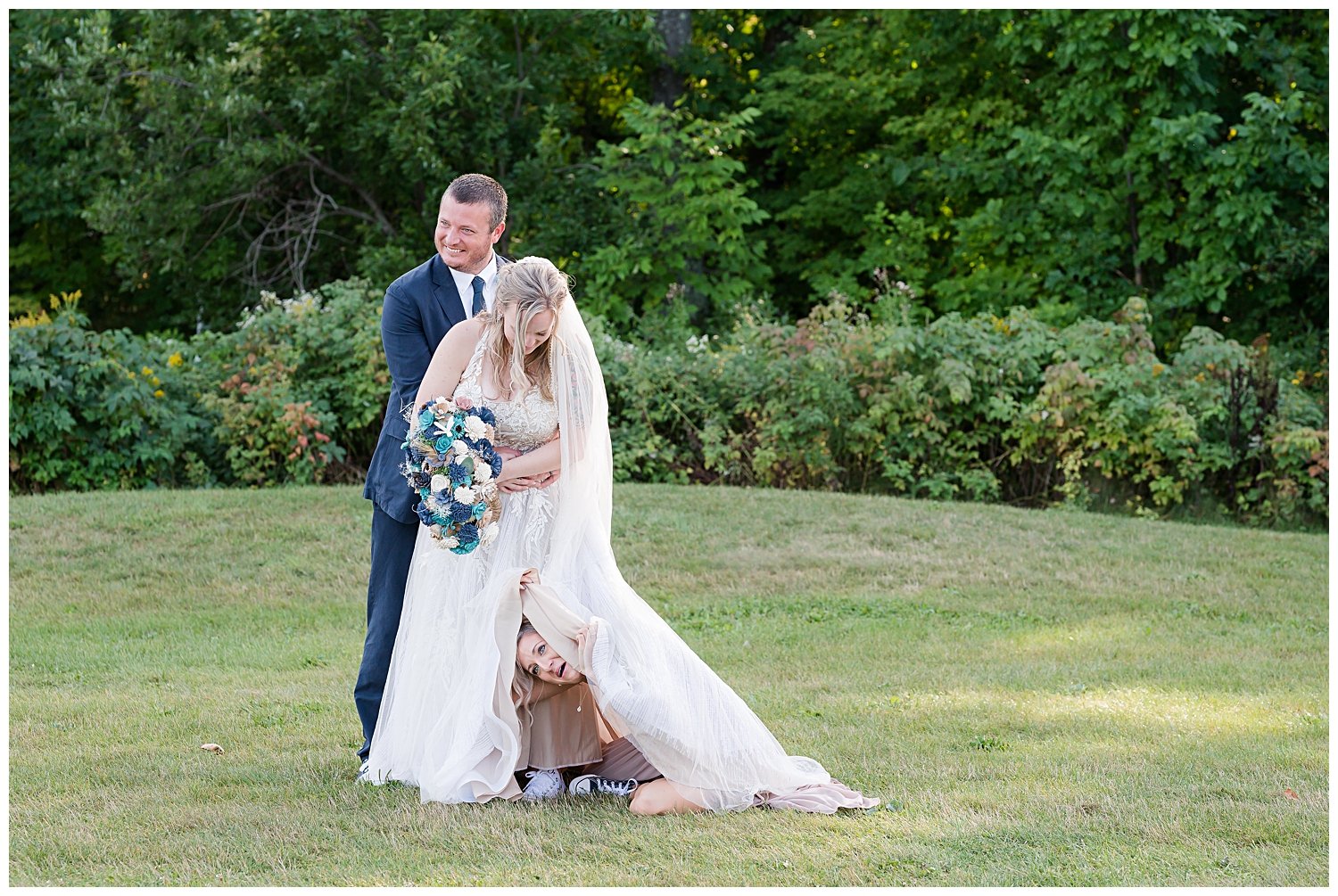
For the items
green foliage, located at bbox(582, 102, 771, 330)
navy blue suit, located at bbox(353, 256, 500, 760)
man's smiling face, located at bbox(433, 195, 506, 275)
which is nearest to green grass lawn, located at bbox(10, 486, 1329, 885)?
navy blue suit, located at bbox(353, 256, 500, 760)

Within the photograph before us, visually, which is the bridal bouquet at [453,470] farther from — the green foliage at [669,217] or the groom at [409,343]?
the green foliage at [669,217]

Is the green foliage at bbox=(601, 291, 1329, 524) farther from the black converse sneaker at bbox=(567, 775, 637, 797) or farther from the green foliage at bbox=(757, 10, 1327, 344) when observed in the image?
the black converse sneaker at bbox=(567, 775, 637, 797)

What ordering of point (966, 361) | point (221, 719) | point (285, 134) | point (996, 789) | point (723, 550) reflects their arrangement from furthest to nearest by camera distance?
point (285, 134) < point (966, 361) < point (723, 550) < point (221, 719) < point (996, 789)

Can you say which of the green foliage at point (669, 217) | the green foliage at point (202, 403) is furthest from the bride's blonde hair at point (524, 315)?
the green foliage at point (669, 217)

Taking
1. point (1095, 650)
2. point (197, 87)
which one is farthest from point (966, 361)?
point (197, 87)

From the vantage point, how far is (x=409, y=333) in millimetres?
4801

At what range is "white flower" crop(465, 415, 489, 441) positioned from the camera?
444cm

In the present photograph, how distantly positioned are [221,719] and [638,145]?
10.4 m

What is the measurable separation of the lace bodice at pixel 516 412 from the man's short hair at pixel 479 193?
45 centimetres

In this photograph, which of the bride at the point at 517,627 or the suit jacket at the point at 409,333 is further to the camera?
the suit jacket at the point at 409,333

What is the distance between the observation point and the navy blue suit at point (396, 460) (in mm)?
4758

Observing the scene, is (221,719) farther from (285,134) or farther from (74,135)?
(74,135)

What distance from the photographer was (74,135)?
15.7 m

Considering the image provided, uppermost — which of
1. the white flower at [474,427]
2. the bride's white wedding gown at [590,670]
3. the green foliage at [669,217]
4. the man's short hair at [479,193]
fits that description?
the green foliage at [669,217]
